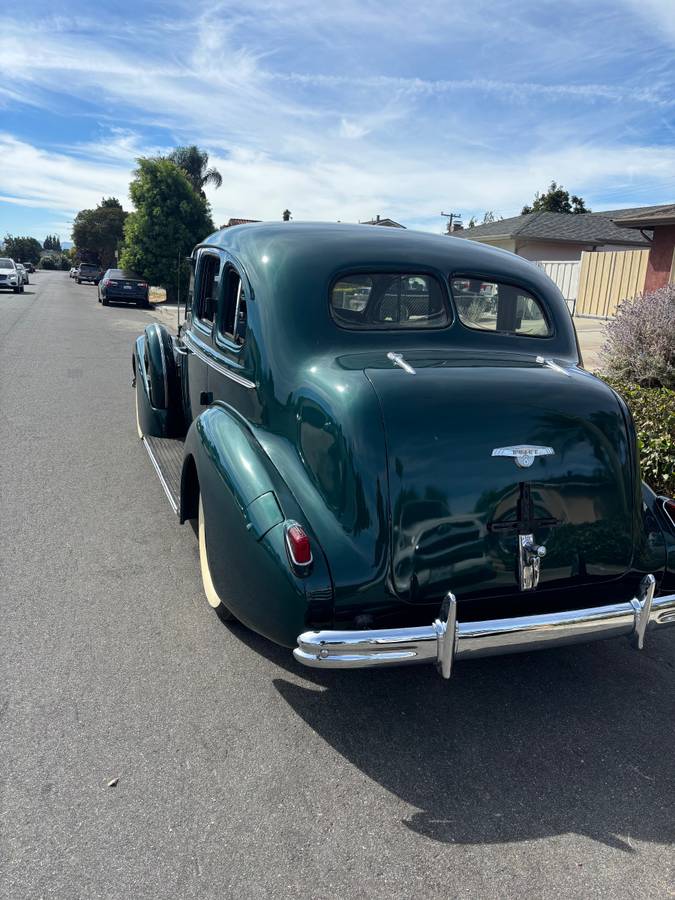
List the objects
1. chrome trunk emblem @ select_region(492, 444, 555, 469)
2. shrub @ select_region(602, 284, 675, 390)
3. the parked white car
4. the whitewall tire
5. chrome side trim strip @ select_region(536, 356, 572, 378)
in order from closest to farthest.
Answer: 1. chrome trunk emblem @ select_region(492, 444, 555, 469)
2. chrome side trim strip @ select_region(536, 356, 572, 378)
3. the whitewall tire
4. shrub @ select_region(602, 284, 675, 390)
5. the parked white car

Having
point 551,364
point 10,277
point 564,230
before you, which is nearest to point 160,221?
point 10,277

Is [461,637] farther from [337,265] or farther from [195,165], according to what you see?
[195,165]

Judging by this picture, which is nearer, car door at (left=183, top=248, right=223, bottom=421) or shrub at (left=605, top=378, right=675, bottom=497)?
car door at (left=183, top=248, right=223, bottom=421)

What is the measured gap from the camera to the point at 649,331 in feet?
24.4

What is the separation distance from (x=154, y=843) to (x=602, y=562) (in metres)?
1.96

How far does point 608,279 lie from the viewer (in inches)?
727

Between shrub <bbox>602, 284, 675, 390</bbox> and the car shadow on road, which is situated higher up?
shrub <bbox>602, 284, 675, 390</bbox>

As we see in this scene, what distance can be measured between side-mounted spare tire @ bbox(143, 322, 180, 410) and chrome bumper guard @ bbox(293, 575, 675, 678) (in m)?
3.00

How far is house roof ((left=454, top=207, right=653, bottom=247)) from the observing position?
26.8 metres

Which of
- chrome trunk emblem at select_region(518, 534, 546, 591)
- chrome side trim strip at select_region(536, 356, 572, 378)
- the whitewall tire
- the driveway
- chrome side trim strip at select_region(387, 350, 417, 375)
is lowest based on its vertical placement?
the whitewall tire

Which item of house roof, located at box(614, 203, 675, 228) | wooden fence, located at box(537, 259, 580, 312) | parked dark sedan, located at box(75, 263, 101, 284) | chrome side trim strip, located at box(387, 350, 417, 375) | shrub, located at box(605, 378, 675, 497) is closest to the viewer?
chrome side trim strip, located at box(387, 350, 417, 375)

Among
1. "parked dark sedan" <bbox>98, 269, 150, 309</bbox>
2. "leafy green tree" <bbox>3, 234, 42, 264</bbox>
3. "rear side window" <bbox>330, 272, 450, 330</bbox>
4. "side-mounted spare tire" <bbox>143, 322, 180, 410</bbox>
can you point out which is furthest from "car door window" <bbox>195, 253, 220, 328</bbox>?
"leafy green tree" <bbox>3, 234, 42, 264</bbox>

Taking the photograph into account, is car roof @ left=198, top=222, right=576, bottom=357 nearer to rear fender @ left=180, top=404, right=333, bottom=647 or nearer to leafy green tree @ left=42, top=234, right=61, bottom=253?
rear fender @ left=180, top=404, right=333, bottom=647

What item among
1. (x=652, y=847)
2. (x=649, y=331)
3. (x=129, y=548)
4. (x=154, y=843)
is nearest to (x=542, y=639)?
(x=652, y=847)
